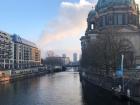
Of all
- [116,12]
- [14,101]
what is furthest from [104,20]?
[14,101]

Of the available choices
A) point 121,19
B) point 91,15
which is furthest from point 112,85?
point 91,15

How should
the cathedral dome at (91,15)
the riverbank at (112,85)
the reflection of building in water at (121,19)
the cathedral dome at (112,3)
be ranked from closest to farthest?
the riverbank at (112,85) → the reflection of building in water at (121,19) → the cathedral dome at (112,3) → the cathedral dome at (91,15)

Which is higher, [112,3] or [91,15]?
[112,3]

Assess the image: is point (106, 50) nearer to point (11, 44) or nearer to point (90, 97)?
point (90, 97)

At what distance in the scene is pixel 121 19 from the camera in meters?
112

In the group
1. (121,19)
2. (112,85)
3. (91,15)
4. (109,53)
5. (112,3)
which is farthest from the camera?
(91,15)

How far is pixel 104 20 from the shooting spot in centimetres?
11469

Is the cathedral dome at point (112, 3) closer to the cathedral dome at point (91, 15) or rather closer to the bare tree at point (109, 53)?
the cathedral dome at point (91, 15)

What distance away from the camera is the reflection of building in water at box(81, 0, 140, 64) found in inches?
→ 4129

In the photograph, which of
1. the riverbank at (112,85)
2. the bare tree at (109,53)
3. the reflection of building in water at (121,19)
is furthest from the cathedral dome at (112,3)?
the riverbank at (112,85)

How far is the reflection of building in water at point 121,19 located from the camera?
10488 cm

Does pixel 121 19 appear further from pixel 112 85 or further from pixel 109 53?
pixel 112 85

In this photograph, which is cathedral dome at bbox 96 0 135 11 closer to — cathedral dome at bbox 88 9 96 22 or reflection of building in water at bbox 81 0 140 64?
reflection of building in water at bbox 81 0 140 64

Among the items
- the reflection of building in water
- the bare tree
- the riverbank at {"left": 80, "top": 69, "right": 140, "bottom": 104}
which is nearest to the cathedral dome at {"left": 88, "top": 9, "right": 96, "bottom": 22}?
the reflection of building in water
